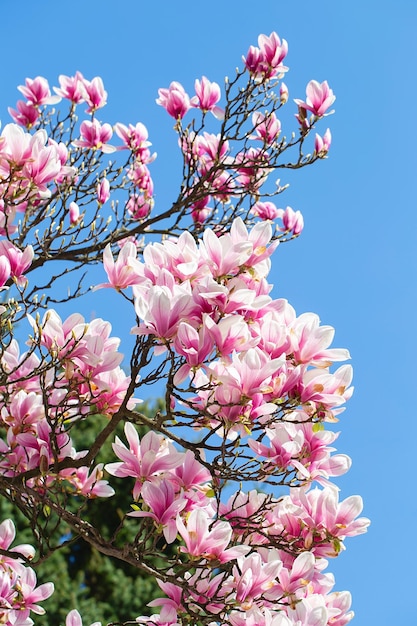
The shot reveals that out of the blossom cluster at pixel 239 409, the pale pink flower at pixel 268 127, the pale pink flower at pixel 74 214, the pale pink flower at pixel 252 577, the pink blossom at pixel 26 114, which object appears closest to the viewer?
the blossom cluster at pixel 239 409

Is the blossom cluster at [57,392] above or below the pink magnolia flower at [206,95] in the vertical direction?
below

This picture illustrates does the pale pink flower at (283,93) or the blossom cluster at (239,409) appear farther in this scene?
the pale pink flower at (283,93)

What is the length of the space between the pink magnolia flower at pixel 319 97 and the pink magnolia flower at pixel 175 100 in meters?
0.76

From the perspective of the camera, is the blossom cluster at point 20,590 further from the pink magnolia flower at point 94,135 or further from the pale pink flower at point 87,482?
the pink magnolia flower at point 94,135

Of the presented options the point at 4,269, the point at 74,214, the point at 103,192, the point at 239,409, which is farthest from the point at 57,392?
the point at 103,192

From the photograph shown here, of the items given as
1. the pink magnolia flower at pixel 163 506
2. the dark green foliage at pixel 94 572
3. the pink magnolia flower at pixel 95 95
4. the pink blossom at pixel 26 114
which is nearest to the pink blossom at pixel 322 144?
the pink magnolia flower at pixel 95 95

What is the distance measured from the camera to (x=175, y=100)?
4.87 metres

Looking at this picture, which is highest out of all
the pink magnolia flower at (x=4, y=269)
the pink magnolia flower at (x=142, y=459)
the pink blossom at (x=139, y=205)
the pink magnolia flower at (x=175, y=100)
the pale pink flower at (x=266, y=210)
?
the pink magnolia flower at (x=175, y=100)

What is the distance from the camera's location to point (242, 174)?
16.3 ft

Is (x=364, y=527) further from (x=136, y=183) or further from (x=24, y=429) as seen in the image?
(x=136, y=183)

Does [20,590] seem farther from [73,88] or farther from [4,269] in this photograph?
[73,88]

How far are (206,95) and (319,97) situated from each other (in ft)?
2.29

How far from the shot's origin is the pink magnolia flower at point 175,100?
4859 mm

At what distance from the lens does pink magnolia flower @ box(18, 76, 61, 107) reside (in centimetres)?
509
